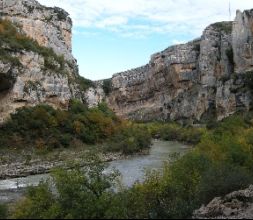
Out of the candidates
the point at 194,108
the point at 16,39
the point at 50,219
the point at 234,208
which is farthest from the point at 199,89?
the point at 50,219

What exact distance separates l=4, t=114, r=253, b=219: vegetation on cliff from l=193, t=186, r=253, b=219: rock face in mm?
720

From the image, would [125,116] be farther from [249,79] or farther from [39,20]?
[39,20]

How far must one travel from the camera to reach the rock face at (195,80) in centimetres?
11438

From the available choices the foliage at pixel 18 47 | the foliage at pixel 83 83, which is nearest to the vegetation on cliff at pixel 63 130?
the foliage at pixel 83 83

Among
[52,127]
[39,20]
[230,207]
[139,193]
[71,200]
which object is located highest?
[39,20]

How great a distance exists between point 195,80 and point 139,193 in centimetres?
12539

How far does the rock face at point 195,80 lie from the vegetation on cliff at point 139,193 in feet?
238

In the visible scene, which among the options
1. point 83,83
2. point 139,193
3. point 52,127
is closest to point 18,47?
point 52,127

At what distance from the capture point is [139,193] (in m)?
28.4

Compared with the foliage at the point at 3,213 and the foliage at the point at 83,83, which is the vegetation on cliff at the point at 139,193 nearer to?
the foliage at the point at 3,213

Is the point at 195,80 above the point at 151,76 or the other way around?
the other way around

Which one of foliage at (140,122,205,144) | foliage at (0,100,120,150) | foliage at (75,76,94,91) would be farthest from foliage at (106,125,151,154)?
foliage at (140,122,205,144)

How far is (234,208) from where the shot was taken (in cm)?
2972

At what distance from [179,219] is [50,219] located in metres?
6.01
